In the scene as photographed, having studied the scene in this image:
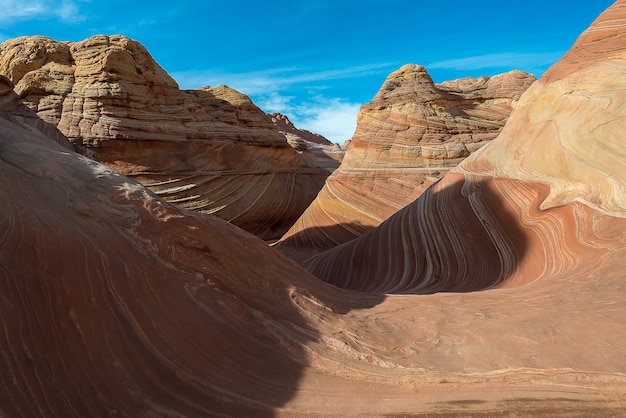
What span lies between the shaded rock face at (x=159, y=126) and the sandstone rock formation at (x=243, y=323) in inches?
388


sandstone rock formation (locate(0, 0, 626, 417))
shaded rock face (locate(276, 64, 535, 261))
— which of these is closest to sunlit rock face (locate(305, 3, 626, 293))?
sandstone rock formation (locate(0, 0, 626, 417))

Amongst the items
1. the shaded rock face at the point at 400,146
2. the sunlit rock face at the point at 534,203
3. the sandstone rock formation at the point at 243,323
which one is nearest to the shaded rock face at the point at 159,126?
the shaded rock face at the point at 400,146

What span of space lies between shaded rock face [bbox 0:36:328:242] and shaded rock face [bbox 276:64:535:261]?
13.1 ft

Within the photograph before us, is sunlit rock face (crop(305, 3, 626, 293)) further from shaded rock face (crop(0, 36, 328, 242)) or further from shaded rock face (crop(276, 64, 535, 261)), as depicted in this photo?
shaded rock face (crop(0, 36, 328, 242))

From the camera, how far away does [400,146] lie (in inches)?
430

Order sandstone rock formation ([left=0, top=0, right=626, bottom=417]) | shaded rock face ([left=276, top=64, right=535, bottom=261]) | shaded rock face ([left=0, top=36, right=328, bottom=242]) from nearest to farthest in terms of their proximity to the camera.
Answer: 1. sandstone rock formation ([left=0, top=0, right=626, bottom=417])
2. shaded rock face ([left=276, top=64, right=535, bottom=261])
3. shaded rock face ([left=0, top=36, right=328, bottom=242])

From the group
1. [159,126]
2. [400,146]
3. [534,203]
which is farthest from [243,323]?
[159,126]

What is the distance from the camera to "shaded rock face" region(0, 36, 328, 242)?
12906mm

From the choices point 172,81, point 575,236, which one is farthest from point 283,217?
point 575,236

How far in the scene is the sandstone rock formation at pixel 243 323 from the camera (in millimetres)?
1865

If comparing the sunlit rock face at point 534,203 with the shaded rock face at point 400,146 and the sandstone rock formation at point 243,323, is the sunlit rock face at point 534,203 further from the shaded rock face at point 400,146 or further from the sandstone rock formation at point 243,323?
the shaded rock face at point 400,146

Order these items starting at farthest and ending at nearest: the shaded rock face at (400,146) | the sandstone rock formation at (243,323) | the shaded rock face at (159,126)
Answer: the shaded rock face at (159,126) → the shaded rock face at (400,146) → the sandstone rock formation at (243,323)

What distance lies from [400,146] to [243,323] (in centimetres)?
908

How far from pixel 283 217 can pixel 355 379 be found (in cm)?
1399
